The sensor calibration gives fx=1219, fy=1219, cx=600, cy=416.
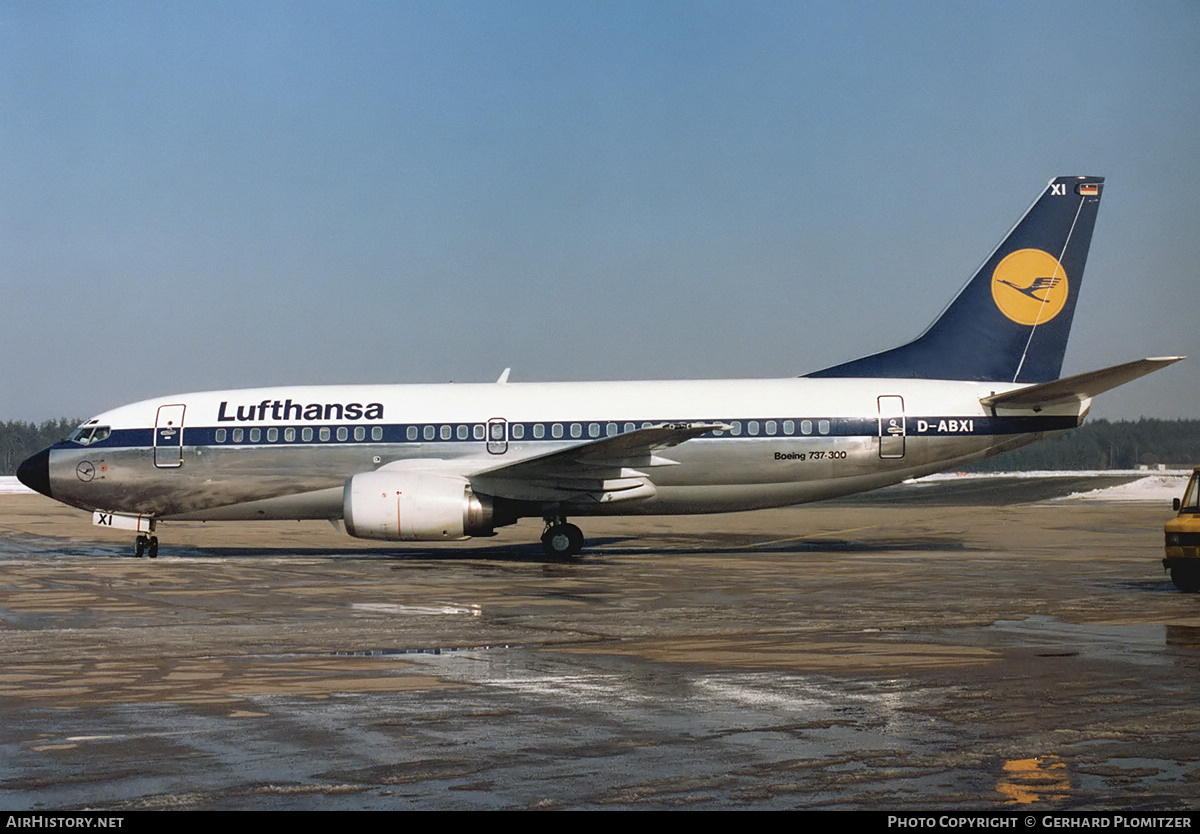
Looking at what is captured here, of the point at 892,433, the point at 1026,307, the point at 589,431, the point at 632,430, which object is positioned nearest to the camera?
the point at 892,433

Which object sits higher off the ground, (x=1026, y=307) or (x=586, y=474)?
(x=1026, y=307)

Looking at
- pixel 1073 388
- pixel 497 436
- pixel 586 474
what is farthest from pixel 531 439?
pixel 1073 388

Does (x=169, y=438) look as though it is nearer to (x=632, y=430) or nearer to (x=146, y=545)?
(x=146, y=545)

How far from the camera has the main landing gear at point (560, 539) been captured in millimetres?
24250

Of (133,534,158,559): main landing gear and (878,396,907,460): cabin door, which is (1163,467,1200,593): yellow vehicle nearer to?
(878,396,907,460): cabin door

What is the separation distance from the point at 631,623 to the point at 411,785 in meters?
7.59

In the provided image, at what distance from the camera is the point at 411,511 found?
22.8 metres

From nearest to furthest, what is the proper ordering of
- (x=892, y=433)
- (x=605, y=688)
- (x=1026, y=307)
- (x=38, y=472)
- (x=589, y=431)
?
1. (x=605, y=688)
2. (x=892, y=433)
3. (x=589, y=431)
4. (x=1026, y=307)
5. (x=38, y=472)

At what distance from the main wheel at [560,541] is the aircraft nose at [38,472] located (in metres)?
11.1

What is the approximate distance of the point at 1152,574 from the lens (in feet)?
62.9

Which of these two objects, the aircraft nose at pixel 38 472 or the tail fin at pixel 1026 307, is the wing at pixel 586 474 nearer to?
the tail fin at pixel 1026 307

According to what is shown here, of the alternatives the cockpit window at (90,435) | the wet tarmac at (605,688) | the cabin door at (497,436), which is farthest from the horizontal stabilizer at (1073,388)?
the cockpit window at (90,435)

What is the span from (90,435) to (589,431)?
10935 millimetres
